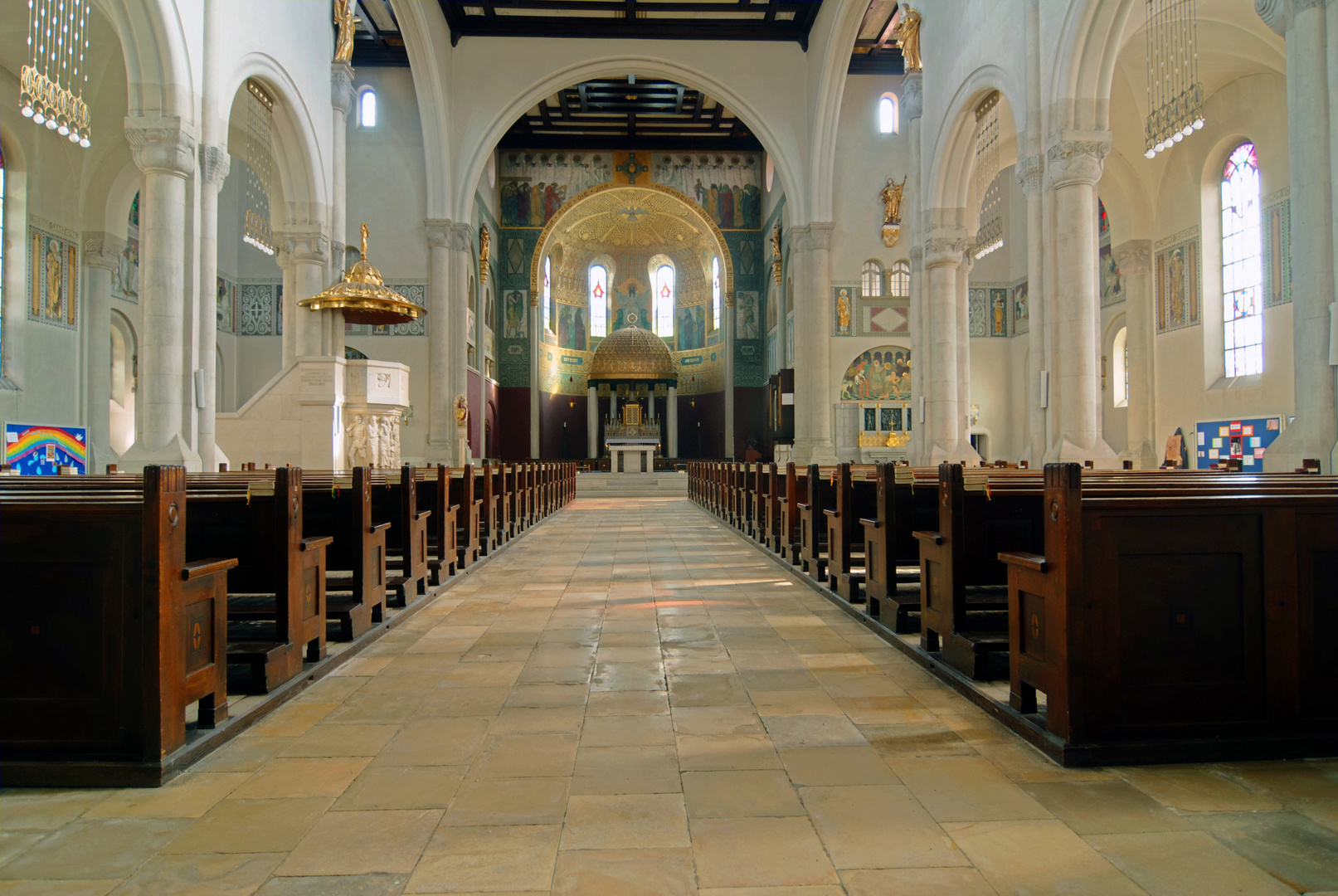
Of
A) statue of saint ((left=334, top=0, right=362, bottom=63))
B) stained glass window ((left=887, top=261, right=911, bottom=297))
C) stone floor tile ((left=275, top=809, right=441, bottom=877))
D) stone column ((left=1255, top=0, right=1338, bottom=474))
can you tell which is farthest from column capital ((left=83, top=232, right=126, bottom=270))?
stone column ((left=1255, top=0, right=1338, bottom=474))

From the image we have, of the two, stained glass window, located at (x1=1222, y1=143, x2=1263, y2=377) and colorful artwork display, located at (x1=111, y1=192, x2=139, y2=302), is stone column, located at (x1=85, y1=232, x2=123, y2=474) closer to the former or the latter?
colorful artwork display, located at (x1=111, y1=192, x2=139, y2=302)

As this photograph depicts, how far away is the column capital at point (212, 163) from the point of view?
10.0 metres

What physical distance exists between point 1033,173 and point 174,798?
424 inches

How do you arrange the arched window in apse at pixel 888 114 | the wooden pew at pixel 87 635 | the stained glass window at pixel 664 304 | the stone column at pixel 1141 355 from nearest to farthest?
the wooden pew at pixel 87 635 < the stone column at pixel 1141 355 < the arched window in apse at pixel 888 114 < the stained glass window at pixel 664 304

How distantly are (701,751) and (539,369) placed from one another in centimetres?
2685

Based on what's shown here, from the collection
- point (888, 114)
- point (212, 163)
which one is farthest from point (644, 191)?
point (212, 163)

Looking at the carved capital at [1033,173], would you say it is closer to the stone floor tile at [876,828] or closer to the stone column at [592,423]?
the stone floor tile at [876,828]

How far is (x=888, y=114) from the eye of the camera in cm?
2152

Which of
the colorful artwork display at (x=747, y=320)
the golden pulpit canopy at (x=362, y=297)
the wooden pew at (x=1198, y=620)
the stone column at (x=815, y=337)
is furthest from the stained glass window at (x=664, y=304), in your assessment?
the wooden pew at (x=1198, y=620)

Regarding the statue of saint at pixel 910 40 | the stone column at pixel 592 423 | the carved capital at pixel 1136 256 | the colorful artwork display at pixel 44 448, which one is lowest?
the colorful artwork display at pixel 44 448

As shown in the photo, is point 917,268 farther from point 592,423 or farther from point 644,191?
point 592,423

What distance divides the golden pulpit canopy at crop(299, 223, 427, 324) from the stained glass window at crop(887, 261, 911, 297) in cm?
1287

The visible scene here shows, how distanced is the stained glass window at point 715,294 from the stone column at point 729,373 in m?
1.44

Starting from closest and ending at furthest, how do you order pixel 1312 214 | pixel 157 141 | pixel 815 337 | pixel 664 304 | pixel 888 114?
pixel 1312 214, pixel 157 141, pixel 815 337, pixel 888 114, pixel 664 304
